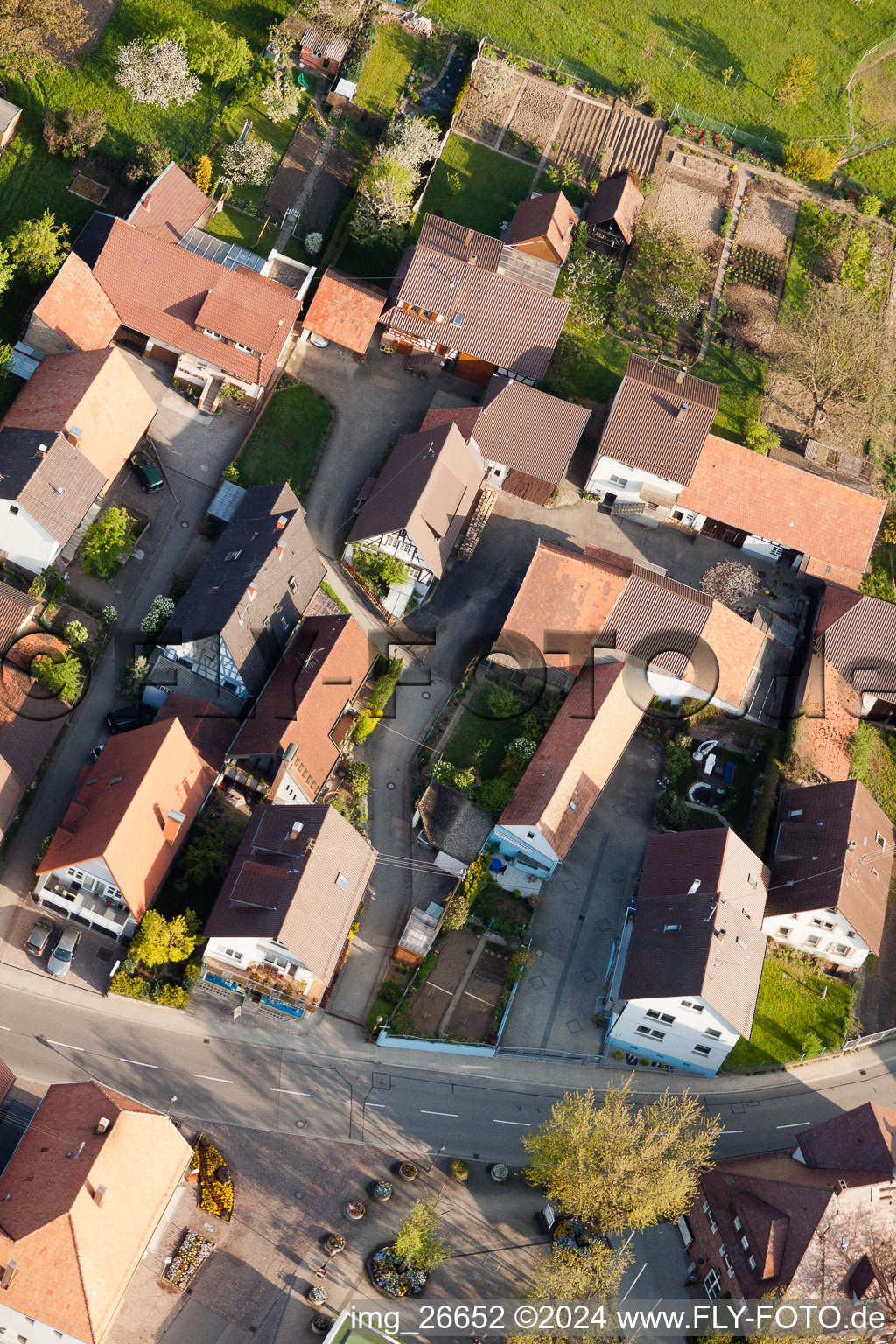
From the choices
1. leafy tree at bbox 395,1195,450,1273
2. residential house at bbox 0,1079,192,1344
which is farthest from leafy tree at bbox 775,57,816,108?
residential house at bbox 0,1079,192,1344

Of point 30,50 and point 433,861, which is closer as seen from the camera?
point 433,861

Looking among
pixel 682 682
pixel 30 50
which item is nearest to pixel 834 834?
pixel 682 682

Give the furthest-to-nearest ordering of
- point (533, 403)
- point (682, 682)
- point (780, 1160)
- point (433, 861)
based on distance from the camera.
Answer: point (533, 403)
point (682, 682)
point (433, 861)
point (780, 1160)

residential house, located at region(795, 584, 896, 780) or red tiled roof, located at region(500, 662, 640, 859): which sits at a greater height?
residential house, located at region(795, 584, 896, 780)

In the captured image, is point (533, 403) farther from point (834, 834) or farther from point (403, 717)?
point (834, 834)

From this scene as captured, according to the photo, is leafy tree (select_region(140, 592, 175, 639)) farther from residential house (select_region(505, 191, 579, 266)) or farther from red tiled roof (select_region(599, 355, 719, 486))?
residential house (select_region(505, 191, 579, 266))

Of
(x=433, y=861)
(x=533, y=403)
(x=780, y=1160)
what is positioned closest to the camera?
(x=780, y=1160)
